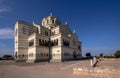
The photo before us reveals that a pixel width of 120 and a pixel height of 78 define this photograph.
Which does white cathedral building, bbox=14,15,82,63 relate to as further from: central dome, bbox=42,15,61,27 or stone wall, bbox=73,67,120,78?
stone wall, bbox=73,67,120,78

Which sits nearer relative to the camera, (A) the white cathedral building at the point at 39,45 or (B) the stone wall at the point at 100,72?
(B) the stone wall at the point at 100,72

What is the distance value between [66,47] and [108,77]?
2820 cm

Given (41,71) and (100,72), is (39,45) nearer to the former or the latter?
(41,71)

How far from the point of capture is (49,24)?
50500 mm

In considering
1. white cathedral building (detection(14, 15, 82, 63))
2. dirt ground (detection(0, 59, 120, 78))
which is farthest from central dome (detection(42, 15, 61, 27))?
dirt ground (detection(0, 59, 120, 78))

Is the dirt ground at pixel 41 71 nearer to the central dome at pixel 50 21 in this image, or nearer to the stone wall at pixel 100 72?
the stone wall at pixel 100 72

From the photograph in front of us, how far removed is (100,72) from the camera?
10500 millimetres

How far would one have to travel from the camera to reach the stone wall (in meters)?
9.77

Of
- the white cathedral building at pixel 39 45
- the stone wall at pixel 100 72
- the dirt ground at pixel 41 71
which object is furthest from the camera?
the white cathedral building at pixel 39 45

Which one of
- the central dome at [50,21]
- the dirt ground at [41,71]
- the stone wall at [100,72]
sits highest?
the central dome at [50,21]

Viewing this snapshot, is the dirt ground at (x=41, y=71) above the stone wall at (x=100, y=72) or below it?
below

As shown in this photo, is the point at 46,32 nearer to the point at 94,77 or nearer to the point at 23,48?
the point at 23,48

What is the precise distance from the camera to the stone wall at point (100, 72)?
977 cm

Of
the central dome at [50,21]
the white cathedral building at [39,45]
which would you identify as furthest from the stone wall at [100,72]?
the central dome at [50,21]
